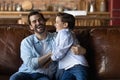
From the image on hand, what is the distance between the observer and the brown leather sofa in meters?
2.80

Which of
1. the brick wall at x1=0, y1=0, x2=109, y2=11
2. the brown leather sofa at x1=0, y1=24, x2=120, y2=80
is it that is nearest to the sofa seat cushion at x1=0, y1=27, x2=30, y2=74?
the brown leather sofa at x1=0, y1=24, x2=120, y2=80

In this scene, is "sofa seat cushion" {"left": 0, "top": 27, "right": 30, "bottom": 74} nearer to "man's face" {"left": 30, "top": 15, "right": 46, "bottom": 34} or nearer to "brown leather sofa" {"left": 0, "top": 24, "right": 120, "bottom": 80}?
"brown leather sofa" {"left": 0, "top": 24, "right": 120, "bottom": 80}

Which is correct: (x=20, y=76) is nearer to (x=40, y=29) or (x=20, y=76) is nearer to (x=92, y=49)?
(x=40, y=29)

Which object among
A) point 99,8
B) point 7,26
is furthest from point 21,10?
point 7,26

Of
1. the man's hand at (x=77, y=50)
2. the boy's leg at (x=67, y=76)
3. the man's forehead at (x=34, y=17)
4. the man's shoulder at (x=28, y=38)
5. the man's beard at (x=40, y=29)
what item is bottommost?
the boy's leg at (x=67, y=76)

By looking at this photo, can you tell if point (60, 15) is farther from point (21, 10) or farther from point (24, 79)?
point (21, 10)

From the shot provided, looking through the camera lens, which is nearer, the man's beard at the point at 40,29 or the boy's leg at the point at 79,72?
the boy's leg at the point at 79,72

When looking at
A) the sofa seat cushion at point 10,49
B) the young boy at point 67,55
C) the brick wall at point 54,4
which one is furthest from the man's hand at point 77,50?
the brick wall at point 54,4

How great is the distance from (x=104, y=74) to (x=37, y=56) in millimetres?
630

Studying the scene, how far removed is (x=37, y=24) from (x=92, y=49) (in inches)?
22.2

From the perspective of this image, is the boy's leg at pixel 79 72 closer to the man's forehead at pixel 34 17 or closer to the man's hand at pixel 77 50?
the man's hand at pixel 77 50

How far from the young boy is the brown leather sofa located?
189 mm

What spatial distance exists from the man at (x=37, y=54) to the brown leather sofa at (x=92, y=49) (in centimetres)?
20

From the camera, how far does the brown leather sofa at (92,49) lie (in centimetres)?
280
